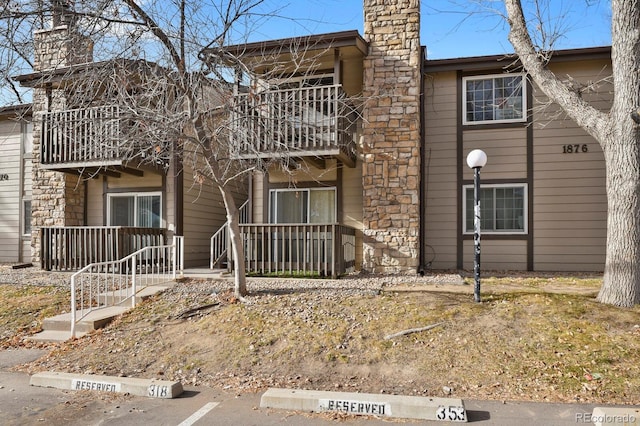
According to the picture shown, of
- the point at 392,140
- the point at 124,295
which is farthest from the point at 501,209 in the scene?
the point at 124,295

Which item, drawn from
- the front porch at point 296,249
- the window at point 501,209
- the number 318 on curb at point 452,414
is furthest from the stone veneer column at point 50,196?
the number 318 on curb at point 452,414

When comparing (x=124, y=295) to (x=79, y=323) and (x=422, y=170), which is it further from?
(x=422, y=170)

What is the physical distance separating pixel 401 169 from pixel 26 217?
12.9m

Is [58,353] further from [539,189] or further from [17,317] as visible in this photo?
[539,189]

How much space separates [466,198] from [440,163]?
1.13 m

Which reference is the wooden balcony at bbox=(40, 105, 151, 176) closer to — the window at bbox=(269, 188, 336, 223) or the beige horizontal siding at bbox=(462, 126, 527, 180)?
the window at bbox=(269, 188, 336, 223)

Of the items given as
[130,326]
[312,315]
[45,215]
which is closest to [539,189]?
[312,315]

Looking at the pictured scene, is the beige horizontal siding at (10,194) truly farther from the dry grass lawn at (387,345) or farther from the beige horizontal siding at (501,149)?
the beige horizontal siding at (501,149)

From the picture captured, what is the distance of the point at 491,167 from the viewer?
504 inches

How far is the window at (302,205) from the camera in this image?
42.1ft

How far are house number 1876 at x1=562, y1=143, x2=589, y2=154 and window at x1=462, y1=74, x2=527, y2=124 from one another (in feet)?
4.06

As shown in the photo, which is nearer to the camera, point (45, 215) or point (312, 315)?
point (312, 315)

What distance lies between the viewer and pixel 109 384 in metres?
5.82

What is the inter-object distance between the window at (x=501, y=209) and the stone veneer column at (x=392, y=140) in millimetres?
2421
